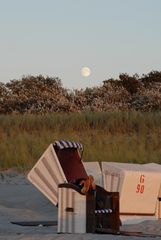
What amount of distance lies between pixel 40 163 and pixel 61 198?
6.52ft

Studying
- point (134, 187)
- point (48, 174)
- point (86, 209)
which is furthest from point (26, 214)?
point (86, 209)

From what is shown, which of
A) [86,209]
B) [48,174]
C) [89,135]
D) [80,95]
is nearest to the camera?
[86,209]

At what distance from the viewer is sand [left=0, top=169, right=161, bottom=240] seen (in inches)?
354

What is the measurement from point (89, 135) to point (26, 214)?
10750 millimetres

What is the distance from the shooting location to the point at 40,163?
11.7 metres

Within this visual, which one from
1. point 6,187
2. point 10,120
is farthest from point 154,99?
point 6,187

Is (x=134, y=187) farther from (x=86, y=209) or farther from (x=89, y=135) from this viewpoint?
(x=89, y=135)

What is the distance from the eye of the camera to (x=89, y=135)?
23.4 meters

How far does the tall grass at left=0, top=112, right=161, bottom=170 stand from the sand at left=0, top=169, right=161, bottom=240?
1759mm

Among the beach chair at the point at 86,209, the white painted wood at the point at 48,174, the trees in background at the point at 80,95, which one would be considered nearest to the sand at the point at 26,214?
the beach chair at the point at 86,209

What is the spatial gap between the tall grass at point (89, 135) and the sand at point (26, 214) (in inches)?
69.3

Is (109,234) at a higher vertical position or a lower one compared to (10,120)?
lower

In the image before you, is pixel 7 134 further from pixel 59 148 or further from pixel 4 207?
pixel 59 148

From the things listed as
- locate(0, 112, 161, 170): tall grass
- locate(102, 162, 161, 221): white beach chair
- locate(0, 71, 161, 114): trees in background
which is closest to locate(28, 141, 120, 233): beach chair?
locate(102, 162, 161, 221): white beach chair
